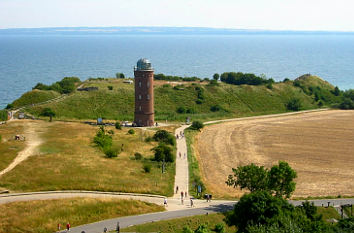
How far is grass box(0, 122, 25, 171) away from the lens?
1759 inches

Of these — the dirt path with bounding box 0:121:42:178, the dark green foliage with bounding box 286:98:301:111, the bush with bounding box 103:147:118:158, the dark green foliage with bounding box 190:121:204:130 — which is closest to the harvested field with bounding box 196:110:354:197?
the dark green foliage with bounding box 190:121:204:130

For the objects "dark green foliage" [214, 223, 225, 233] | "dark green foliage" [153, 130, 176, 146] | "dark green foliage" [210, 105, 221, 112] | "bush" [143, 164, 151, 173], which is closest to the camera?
"dark green foliage" [214, 223, 225, 233]

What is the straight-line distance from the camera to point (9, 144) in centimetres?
5012

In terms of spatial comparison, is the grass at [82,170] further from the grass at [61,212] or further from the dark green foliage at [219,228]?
the dark green foliage at [219,228]

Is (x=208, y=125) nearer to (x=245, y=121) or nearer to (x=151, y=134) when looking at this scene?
(x=245, y=121)

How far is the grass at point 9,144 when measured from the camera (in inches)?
1759

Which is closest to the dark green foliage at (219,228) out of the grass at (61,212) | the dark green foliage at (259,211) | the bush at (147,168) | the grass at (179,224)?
the grass at (179,224)

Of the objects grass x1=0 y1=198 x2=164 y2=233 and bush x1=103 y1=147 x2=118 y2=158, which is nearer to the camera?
grass x1=0 y1=198 x2=164 y2=233

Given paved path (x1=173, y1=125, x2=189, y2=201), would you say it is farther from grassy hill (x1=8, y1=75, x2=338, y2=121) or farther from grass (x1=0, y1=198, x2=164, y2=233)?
grassy hill (x1=8, y1=75, x2=338, y2=121)

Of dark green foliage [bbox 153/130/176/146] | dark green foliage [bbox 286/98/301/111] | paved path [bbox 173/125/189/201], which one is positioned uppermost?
dark green foliage [bbox 286/98/301/111]

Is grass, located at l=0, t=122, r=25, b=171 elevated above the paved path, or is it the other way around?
grass, located at l=0, t=122, r=25, b=171

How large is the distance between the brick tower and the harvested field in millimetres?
9377

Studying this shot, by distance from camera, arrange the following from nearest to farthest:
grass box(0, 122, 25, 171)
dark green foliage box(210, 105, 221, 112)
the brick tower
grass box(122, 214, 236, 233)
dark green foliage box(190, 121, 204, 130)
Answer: grass box(122, 214, 236, 233) → grass box(0, 122, 25, 171) → the brick tower → dark green foliage box(190, 121, 204, 130) → dark green foliage box(210, 105, 221, 112)

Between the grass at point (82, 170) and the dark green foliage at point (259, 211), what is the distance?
421 inches
